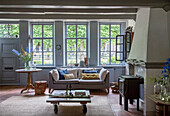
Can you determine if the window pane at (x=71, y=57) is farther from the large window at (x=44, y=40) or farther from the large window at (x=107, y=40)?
the large window at (x=107, y=40)

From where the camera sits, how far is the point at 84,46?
364 inches

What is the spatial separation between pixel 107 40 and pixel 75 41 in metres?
1.50

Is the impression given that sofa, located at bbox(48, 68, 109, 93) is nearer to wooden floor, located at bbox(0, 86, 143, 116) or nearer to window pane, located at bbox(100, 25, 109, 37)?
wooden floor, located at bbox(0, 86, 143, 116)

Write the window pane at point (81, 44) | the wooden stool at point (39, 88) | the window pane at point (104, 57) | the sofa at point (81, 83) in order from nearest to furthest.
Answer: the wooden stool at point (39, 88), the sofa at point (81, 83), the window pane at point (81, 44), the window pane at point (104, 57)

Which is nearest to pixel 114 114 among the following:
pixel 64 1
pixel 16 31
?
pixel 64 1

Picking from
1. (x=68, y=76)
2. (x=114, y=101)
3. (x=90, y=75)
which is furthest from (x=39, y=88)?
(x=114, y=101)

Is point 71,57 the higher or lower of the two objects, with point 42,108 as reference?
higher

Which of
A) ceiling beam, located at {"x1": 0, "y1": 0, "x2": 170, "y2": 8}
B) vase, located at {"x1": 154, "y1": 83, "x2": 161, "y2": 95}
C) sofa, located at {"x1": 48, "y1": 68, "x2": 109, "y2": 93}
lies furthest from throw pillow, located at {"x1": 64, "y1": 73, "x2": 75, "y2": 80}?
vase, located at {"x1": 154, "y1": 83, "x2": 161, "y2": 95}

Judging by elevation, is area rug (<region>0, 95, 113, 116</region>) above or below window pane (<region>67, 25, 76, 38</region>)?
below

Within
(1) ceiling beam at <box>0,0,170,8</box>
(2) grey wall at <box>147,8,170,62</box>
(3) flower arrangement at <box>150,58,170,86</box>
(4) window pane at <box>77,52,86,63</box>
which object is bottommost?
(3) flower arrangement at <box>150,58,170,86</box>

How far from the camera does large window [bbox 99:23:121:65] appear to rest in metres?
9.23

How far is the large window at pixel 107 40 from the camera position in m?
9.23

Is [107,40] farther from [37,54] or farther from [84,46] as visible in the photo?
[37,54]

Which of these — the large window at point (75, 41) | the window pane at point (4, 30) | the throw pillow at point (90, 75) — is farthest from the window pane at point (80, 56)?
the window pane at point (4, 30)
